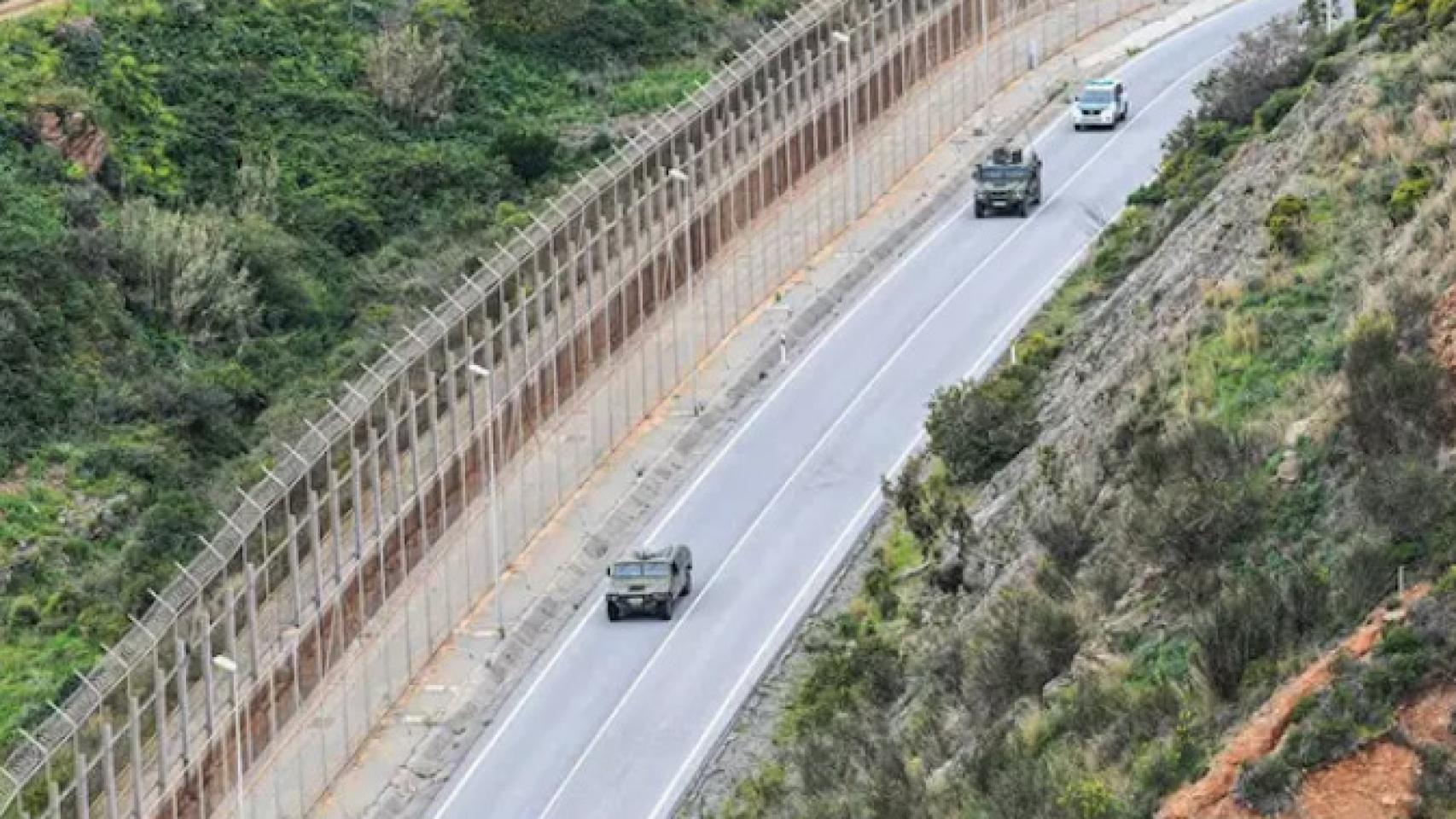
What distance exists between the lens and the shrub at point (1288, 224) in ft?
176

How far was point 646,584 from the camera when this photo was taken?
64.8 meters

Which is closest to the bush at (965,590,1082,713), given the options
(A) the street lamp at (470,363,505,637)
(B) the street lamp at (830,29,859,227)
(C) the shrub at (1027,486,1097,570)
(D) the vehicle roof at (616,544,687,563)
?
(C) the shrub at (1027,486,1097,570)

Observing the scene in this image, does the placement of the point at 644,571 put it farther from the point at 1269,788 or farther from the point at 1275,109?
the point at 1269,788

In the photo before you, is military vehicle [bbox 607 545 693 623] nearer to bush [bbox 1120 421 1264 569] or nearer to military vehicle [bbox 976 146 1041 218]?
bush [bbox 1120 421 1264 569]

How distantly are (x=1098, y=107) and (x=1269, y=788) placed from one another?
59.3 m

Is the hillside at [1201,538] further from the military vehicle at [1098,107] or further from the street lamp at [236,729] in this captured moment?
the military vehicle at [1098,107]

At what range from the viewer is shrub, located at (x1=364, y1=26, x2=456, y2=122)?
103750mm

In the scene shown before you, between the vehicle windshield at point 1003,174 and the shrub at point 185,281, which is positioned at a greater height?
the shrub at point 185,281

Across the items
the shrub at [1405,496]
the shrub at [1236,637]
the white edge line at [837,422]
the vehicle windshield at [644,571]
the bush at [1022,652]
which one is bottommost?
the white edge line at [837,422]

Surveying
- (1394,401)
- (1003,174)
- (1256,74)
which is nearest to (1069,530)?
(1394,401)

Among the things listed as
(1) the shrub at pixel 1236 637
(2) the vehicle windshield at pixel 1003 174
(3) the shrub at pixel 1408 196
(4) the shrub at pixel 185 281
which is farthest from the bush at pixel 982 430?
(4) the shrub at pixel 185 281

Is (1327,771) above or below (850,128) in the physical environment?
above

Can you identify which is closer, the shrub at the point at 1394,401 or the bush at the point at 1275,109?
the shrub at the point at 1394,401

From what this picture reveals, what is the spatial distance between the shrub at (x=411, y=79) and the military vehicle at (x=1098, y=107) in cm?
2164
